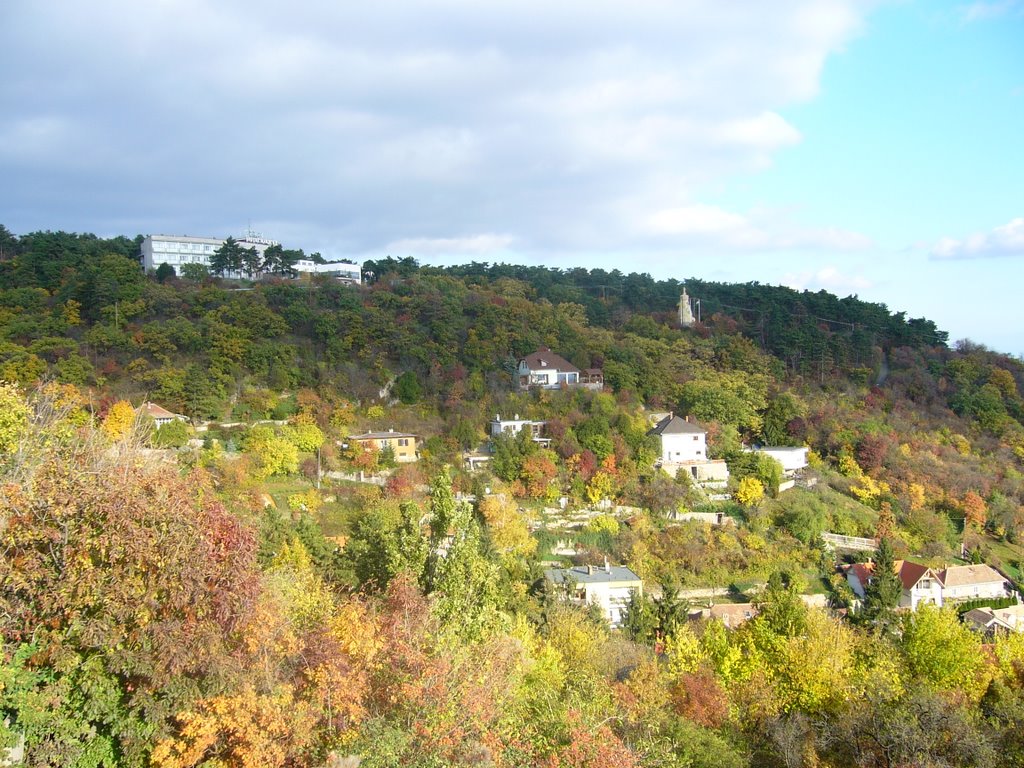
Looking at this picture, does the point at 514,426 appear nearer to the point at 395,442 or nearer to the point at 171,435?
the point at 395,442

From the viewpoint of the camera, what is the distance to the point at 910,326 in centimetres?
4441

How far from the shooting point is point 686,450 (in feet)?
93.9

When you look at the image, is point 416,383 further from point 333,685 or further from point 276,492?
point 333,685

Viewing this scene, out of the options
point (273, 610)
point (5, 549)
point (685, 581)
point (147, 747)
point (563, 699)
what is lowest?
point (685, 581)

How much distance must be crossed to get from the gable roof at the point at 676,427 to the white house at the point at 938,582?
755 cm

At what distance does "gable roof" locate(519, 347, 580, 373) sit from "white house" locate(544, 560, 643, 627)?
42.9ft

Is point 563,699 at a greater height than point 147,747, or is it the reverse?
point 147,747

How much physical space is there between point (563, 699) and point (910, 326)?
4161cm

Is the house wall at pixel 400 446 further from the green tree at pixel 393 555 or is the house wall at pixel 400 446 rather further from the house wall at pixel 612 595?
the green tree at pixel 393 555

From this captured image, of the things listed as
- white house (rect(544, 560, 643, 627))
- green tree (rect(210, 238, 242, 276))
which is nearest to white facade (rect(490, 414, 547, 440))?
white house (rect(544, 560, 643, 627))

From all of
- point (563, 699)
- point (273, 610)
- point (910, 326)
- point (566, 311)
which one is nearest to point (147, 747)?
point (273, 610)

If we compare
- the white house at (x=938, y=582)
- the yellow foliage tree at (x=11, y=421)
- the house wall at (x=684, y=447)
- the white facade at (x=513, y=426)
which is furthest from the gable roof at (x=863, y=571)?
the yellow foliage tree at (x=11, y=421)

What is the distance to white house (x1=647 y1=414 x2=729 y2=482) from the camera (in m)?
27.7

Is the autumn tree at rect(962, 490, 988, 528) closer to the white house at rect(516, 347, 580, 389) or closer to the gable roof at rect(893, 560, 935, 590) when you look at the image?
the gable roof at rect(893, 560, 935, 590)
